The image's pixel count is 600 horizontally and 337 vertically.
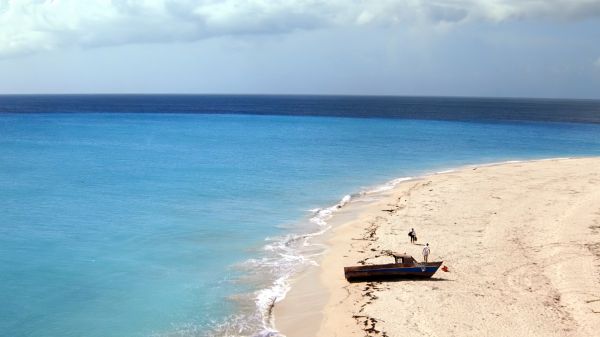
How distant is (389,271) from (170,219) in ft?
54.5

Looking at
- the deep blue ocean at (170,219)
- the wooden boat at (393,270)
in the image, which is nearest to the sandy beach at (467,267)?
the wooden boat at (393,270)

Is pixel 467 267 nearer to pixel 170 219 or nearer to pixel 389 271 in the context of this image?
pixel 389 271

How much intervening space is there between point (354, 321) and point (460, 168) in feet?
126

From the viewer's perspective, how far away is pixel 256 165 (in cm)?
5569

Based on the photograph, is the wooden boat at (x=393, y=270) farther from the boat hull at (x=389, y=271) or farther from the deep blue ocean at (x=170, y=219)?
the deep blue ocean at (x=170, y=219)

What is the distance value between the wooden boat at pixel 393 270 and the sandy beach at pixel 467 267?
0.41 metres

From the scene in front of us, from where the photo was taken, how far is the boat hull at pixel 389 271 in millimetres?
22703

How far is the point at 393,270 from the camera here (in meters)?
22.7

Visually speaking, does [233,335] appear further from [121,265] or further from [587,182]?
[587,182]

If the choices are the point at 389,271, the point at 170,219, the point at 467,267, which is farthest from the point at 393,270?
the point at 170,219

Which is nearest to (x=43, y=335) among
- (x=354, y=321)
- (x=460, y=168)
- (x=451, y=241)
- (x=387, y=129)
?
(x=354, y=321)

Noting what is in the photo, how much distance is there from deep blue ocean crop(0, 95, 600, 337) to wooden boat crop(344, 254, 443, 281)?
314 cm

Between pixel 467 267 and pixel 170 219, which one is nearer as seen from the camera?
pixel 467 267

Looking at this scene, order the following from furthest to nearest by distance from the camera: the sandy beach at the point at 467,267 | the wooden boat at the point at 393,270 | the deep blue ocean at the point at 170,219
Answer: the wooden boat at the point at 393,270, the deep blue ocean at the point at 170,219, the sandy beach at the point at 467,267
